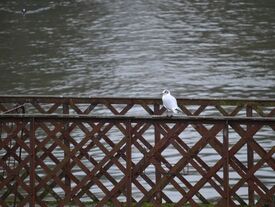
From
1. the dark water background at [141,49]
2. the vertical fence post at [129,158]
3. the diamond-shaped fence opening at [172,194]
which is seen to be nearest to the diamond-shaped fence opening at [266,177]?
the diamond-shaped fence opening at [172,194]

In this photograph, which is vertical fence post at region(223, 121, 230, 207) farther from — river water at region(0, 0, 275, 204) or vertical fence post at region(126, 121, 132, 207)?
A: river water at region(0, 0, 275, 204)

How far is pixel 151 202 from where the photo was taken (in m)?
14.4

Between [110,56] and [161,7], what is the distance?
86.3 feet

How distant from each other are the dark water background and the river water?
59 millimetres

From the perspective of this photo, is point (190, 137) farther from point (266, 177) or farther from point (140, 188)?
point (140, 188)

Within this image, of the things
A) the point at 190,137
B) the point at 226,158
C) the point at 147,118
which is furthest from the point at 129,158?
the point at 190,137

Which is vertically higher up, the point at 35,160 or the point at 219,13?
the point at 35,160

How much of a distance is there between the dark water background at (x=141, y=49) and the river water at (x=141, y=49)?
59 millimetres

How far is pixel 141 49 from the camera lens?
4931cm

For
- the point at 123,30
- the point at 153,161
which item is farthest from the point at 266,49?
the point at 153,161

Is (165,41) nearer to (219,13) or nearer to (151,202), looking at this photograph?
(219,13)

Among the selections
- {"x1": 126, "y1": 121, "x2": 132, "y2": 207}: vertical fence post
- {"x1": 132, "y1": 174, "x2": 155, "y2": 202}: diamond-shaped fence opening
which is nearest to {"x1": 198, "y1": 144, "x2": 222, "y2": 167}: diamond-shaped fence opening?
{"x1": 132, "y1": 174, "x2": 155, "y2": 202}: diamond-shaped fence opening

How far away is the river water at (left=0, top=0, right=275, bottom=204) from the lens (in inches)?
1436

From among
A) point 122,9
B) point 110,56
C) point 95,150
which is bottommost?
point 122,9
